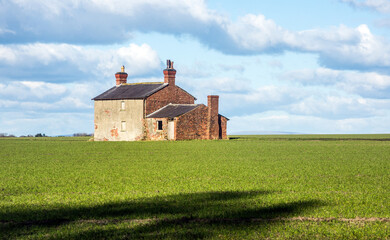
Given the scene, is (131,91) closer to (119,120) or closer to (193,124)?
(119,120)

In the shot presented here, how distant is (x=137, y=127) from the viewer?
54000 mm

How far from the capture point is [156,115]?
52.8m

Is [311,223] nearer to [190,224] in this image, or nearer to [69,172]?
[190,224]

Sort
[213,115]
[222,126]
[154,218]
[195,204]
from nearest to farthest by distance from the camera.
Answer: [154,218]
[195,204]
[213,115]
[222,126]

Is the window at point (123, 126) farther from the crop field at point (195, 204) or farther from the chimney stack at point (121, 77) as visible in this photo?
the crop field at point (195, 204)

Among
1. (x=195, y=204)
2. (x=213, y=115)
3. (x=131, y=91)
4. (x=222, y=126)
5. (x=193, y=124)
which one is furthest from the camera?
(x=131, y=91)

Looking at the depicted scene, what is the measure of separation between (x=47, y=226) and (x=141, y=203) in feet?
8.13

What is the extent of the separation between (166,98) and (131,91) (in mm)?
4365

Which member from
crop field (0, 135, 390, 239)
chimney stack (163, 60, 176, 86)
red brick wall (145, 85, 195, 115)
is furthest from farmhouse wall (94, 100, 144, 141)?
crop field (0, 135, 390, 239)

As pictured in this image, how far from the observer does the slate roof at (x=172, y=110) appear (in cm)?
5156

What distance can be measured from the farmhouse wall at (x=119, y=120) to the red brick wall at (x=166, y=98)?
3.28 feet

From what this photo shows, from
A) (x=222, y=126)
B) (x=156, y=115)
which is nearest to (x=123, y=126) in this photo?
(x=156, y=115)

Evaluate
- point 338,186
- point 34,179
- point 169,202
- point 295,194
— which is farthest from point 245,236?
point 34,179

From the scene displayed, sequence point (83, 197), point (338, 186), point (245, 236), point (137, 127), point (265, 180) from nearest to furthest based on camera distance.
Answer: point (245, 236), point (83, 197), point (338, 186), point (265, 180), point (137, 127)
